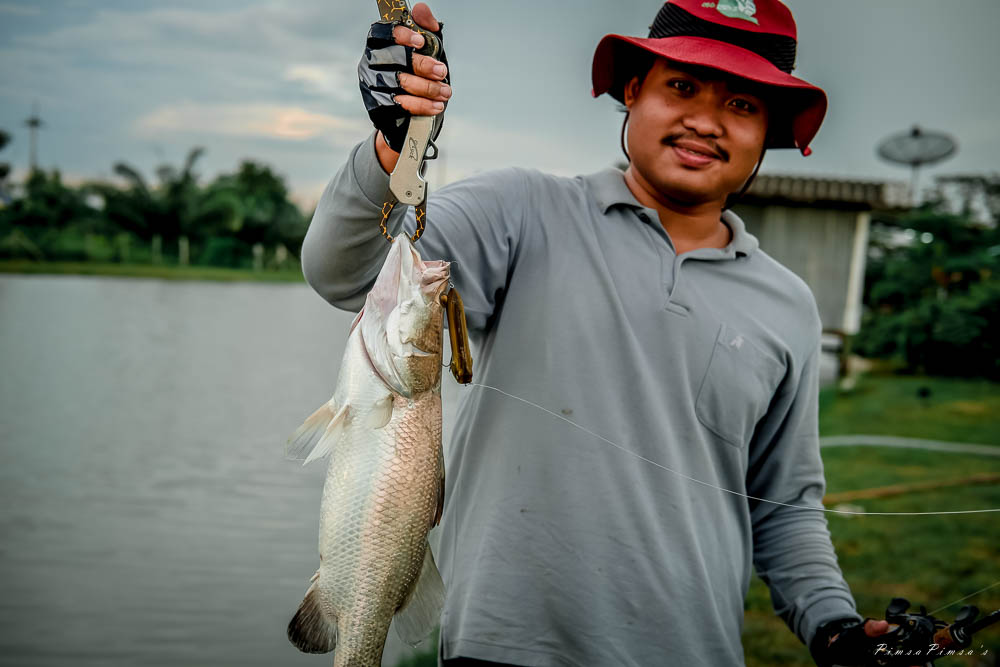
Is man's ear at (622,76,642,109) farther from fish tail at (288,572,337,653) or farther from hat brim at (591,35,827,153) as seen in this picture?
fish tail at (288,572,337,653)

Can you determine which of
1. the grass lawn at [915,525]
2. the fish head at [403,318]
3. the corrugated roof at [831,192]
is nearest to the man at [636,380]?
the fish head at [403,318]

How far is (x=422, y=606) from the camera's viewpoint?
1707 mm

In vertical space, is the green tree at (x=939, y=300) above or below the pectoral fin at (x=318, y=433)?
below

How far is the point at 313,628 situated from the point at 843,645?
1451 millimetres

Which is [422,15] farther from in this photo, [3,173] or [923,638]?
[3,173]

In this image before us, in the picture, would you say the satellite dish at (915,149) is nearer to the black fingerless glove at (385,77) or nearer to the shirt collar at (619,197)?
the shirt collar at (619,197)

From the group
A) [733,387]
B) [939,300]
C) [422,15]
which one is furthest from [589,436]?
[939,300]

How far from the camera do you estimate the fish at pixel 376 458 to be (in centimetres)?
161

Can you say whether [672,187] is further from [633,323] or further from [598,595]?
[598,595]

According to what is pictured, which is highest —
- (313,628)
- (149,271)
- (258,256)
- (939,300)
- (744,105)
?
(744,105)

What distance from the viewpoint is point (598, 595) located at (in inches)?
80.6

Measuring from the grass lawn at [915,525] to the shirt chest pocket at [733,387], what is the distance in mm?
3185

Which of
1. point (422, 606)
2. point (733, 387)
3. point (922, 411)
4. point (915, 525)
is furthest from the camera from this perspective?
point (922, 411)

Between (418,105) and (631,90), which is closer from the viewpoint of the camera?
(418,105)
